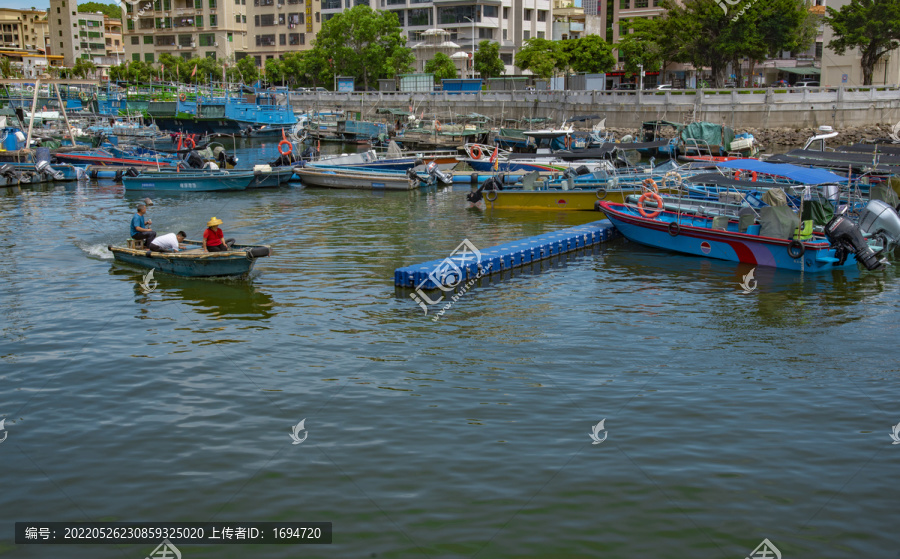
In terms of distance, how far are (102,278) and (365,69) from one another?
7151 cm

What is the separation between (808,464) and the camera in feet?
37.7

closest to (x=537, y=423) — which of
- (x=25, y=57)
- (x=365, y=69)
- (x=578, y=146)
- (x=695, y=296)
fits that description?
(x=695, y=296)

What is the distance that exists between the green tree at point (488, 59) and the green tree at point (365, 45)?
780 centimetres

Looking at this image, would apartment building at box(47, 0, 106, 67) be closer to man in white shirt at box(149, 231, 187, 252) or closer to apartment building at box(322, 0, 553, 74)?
apartment building at box(322, 0, 553, 74)

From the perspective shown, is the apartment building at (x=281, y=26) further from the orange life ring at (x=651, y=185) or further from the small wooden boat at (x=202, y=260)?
the small wooden boat at (x=202, y=260)

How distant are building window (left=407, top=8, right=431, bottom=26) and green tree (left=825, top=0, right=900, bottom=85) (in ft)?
164

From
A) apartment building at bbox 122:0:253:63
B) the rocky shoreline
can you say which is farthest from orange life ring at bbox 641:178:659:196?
apartment building at bbox 122:0:253:63

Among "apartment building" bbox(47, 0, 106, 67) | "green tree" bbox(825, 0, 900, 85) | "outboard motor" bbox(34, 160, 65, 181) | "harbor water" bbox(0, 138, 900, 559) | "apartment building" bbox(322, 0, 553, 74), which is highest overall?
"apartment building" bbox(47, 0, 106, 67)

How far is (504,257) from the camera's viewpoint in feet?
74.4

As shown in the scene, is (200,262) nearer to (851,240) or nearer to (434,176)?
(851,240)

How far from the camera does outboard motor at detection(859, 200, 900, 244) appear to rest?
2255 cm

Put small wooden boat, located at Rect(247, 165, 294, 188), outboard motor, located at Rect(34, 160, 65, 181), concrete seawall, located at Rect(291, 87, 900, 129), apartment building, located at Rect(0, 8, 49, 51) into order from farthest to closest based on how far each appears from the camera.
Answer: apartment building, located at Rect(0, 8, 49, 51) < concrete seawall, located at Rect(291, 87, 900, 129) < outboard motor, located at Rect(34, 160, 65, 181) < small wooden boat, located at Rect(247, 165, 294, 188)

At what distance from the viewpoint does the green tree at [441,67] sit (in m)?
86.8

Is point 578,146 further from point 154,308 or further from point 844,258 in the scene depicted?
point 154,308
